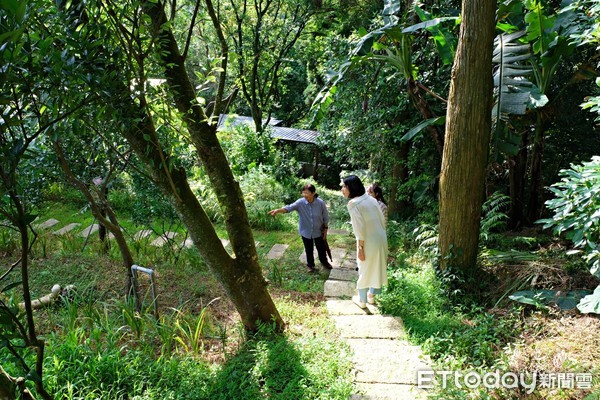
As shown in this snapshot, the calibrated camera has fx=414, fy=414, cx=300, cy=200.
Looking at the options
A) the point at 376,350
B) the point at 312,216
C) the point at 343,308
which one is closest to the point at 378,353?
the point at 376,350

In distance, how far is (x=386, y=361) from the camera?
3.50m

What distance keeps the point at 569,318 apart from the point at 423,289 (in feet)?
→ 4.65

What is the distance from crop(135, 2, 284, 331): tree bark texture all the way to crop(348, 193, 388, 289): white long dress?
114cm

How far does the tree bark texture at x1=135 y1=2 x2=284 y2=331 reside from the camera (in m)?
3.30

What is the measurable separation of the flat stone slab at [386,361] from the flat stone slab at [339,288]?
146cm

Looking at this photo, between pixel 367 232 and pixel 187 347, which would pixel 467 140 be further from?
pixel 187 347

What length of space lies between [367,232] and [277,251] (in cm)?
339

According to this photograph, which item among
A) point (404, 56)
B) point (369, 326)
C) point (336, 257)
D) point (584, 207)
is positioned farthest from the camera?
point (336, 257)

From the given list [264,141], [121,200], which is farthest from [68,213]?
[264,141]

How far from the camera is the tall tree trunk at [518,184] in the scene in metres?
6.46

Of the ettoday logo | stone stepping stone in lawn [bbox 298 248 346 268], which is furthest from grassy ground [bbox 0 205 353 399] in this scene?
stone stepping stone in lawn [bbox 298 248 346 268]

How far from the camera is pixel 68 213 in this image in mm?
11016

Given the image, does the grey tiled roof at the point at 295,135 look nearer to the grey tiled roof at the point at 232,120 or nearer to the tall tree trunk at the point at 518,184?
the grey tiled roof at the point at 232,120

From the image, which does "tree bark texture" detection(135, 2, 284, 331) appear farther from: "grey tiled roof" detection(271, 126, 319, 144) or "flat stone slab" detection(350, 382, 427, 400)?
"grey tiled roof" detection(271, 126, 319, 144)
